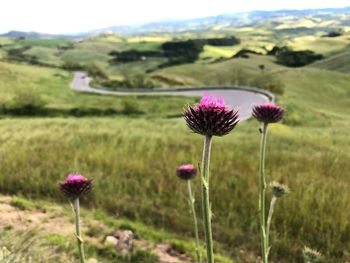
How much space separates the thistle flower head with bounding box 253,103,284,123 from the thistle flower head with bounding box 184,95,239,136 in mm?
1983

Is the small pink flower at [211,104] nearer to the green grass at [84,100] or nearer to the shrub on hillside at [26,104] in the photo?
the green grass at [84,100]

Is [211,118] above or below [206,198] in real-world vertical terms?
above

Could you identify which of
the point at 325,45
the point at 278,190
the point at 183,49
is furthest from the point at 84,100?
the point at 183,49

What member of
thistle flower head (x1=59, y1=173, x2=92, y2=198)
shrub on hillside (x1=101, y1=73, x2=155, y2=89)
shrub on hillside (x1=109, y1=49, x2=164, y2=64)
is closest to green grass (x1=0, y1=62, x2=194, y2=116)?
shrub on hillside (x1=101, y1=73, x2=155, y2=89)

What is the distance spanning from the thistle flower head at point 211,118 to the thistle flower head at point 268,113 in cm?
198

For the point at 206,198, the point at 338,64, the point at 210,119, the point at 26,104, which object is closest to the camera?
the point at 206,198

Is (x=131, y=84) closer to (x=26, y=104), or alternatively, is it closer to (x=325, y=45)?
(x=26, y=104)

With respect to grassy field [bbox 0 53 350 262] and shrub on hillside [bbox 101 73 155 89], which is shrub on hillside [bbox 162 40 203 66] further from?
grassy field [bbox 0 53 350 262]

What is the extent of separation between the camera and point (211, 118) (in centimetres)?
314

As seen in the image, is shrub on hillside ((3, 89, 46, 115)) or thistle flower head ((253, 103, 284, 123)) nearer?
thistle flower head ((253, 103, 284, 123))

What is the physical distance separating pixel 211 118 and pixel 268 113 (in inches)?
87.9

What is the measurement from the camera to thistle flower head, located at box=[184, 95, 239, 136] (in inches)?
122

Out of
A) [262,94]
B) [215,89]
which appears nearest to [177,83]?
[215,89]

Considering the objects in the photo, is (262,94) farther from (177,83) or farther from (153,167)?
(153,167)
